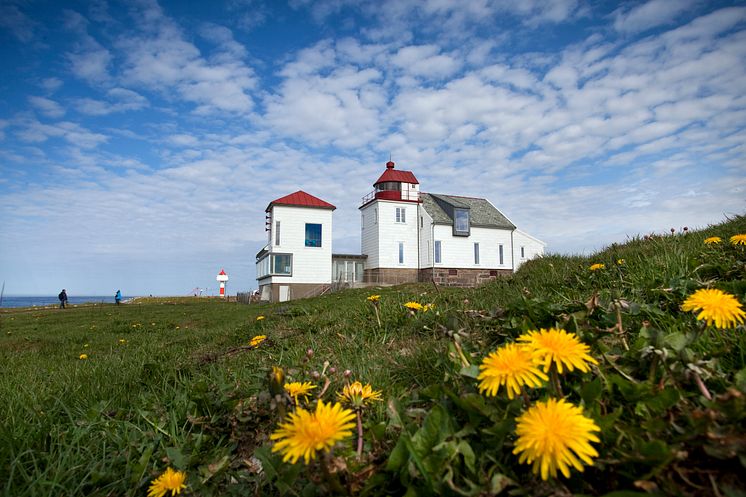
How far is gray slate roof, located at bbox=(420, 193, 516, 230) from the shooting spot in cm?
3056

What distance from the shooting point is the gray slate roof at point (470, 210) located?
3056 cm

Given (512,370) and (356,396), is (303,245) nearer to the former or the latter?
(356,396)

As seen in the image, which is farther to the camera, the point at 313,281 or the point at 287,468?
the point at 313,281

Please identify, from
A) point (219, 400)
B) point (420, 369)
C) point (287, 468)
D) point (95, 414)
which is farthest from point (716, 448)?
point (95, 414)

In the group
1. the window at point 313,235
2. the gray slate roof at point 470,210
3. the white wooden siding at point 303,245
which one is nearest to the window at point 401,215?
the gray slate roof at point 470,210

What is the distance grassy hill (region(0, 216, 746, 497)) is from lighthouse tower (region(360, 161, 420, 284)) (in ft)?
86.0

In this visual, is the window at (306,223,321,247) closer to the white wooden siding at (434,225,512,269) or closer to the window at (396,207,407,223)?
the window at (396,207,407,223)

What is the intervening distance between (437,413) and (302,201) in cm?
2822

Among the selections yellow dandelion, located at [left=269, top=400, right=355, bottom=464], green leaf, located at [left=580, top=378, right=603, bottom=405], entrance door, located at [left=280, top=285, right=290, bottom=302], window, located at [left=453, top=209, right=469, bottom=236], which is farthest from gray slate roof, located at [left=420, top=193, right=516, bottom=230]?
yellow dandelion, located at [left=269, top=400, right=355, bottom=464]

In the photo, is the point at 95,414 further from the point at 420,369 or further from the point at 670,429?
the point at 670,429

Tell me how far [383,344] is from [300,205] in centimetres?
2626

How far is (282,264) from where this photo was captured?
28406 mm

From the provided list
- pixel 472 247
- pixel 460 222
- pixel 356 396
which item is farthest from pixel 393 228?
pixel 356 396

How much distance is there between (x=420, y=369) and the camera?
7.39 ft
